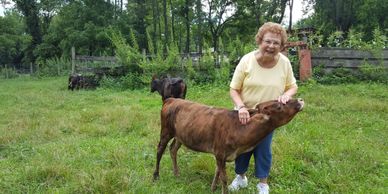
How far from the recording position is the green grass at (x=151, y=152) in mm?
4496

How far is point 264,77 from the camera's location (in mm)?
3859

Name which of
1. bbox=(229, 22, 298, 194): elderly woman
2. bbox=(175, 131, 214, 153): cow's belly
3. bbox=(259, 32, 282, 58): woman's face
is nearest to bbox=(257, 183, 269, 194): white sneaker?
bbox=(229, 22, 298, 194): elderly woman

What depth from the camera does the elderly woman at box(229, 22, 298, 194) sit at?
3.68 m

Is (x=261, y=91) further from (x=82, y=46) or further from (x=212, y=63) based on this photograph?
(x=82, y=46)

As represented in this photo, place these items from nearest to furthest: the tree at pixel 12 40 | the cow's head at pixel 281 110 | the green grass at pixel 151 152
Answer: the cow's head at pixel 281 110, the green grass at pixel 151 152, the tree at pixel 12 40

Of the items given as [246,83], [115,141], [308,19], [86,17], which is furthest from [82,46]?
[246,83]

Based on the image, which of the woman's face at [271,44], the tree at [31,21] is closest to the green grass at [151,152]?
the woman's face at [271,44]

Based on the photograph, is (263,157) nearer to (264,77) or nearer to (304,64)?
(264,77)

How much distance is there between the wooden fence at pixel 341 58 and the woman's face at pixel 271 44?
366 inches

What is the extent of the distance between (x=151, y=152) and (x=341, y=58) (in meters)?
8.55

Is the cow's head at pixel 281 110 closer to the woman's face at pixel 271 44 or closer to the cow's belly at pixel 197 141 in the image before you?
the woman's face at pixel 271 44

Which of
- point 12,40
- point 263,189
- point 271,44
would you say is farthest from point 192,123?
point 12,40

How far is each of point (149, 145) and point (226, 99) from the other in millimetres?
4132

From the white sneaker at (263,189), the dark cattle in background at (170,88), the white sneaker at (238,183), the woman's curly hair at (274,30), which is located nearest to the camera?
the woman's curly hair at (274,30)
